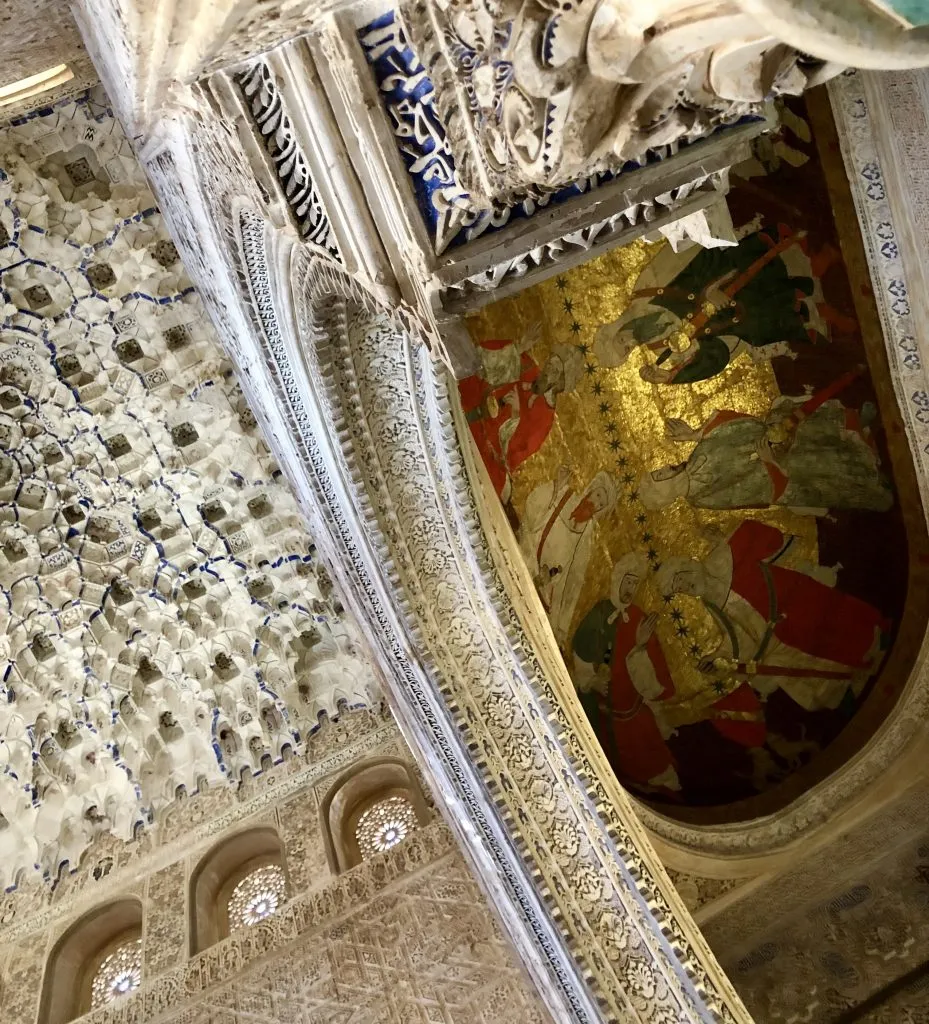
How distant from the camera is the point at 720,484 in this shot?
4.80 m

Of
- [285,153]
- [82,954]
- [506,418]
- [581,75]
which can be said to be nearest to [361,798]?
[82,954]

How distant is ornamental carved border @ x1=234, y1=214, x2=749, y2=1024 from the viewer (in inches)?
121

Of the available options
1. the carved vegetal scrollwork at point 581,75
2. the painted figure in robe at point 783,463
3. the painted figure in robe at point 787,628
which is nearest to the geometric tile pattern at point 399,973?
the painted figure in robe at point 787,628

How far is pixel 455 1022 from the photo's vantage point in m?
3.34

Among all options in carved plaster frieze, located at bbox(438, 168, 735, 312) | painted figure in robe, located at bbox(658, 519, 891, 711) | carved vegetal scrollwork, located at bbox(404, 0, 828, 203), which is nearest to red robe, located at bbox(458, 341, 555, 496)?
painted figure in robe, located at bbox(658, 519, 891, 711)

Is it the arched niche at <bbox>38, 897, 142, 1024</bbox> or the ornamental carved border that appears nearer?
the ornamental carved border

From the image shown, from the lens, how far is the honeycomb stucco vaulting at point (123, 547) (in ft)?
12.6

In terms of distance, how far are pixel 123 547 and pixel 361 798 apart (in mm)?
1995

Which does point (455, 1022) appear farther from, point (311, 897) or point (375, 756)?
point (375, 756)

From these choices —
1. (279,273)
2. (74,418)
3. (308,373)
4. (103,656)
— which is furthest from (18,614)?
(279,273)

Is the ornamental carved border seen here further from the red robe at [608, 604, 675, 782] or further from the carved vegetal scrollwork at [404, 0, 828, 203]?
the carved vegetal scrollwork at [404, 0, 828, 203]

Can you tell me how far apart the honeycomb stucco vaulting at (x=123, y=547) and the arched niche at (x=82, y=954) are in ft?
1.26

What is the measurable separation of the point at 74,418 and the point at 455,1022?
3.45 meters

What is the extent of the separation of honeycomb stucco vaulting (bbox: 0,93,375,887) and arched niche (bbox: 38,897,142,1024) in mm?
385
